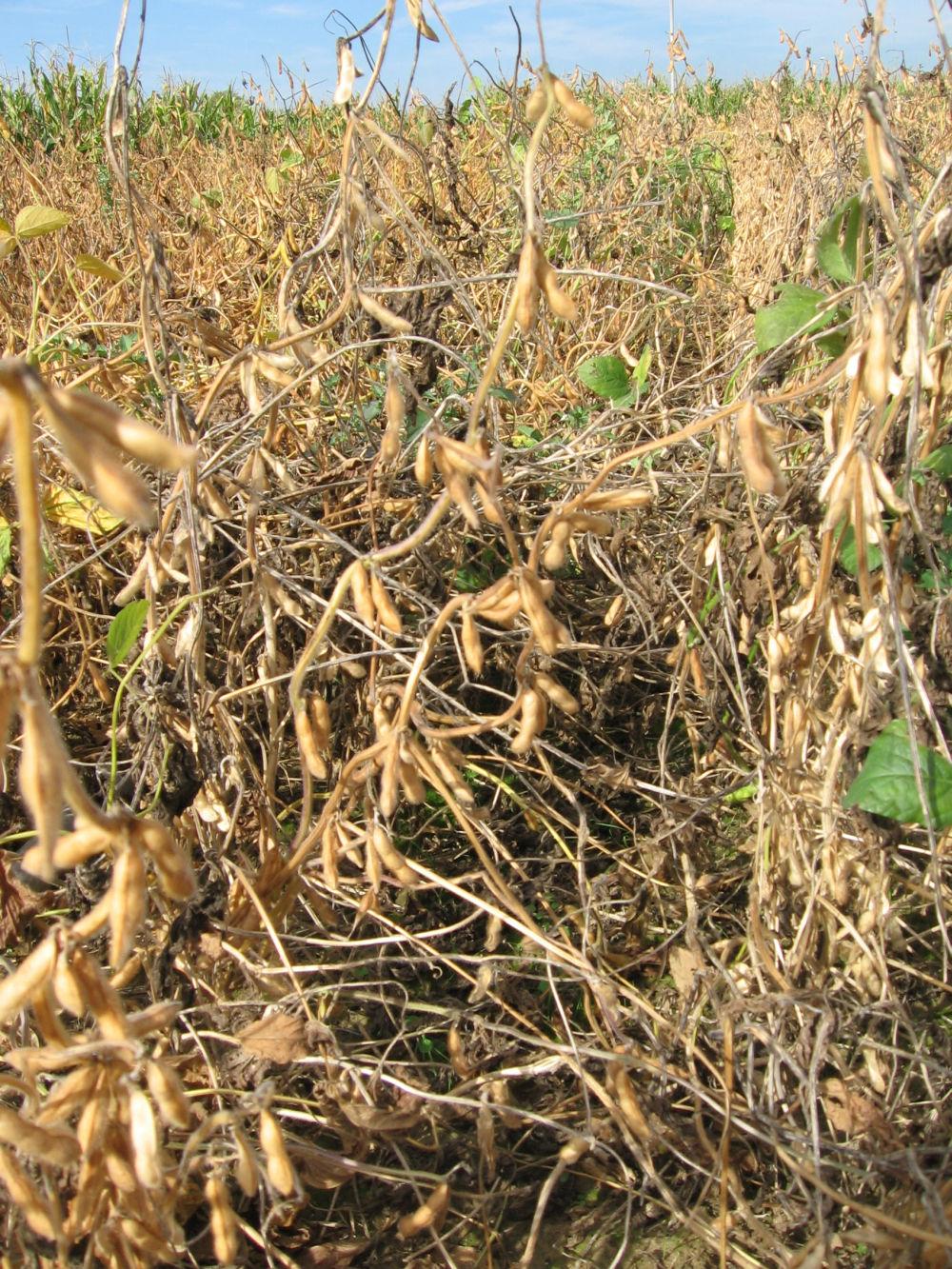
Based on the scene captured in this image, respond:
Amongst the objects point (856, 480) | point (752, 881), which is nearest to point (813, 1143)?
point (752, 881)

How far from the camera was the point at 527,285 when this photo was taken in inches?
32.3

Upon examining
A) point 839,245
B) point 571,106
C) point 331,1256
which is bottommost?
point 331,1256

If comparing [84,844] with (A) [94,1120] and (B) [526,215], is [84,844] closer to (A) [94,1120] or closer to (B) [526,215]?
(A) [94,1120]

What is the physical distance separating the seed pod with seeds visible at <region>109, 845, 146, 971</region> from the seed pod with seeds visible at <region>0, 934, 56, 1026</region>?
2.2 inches

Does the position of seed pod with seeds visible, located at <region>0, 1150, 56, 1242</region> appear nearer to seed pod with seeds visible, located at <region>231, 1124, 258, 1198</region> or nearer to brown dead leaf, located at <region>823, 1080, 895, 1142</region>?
seed pod with seeds visible, located at <region>231, 1124, 258, 1198</region>

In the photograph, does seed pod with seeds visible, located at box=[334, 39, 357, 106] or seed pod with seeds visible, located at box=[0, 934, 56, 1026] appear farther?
seed pod with seeds visible, located at box=[334, 39, 357, 106]

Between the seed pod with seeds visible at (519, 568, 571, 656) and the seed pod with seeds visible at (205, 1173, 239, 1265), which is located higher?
the seed pod with seeds visible at (519, 568, 571, 656)

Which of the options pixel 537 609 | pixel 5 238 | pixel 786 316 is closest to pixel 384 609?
pixel 537 609

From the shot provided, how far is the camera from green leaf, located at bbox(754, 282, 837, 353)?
50.5 inches

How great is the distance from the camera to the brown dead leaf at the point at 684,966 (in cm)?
125

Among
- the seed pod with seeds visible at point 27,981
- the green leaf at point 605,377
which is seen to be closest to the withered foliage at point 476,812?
the seed pod with seeds visible at point 27,981

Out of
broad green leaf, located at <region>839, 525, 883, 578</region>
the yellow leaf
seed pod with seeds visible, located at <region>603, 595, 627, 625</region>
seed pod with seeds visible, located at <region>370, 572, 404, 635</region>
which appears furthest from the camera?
the yellow leaf

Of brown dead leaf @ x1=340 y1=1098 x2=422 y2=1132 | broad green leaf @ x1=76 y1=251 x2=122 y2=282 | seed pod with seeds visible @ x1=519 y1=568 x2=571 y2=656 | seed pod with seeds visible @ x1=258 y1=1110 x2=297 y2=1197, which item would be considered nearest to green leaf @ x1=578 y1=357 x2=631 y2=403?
broad green leaf @ x1=76 y1=251 x2=122 y2=282

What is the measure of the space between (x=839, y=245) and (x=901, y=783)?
77cm
